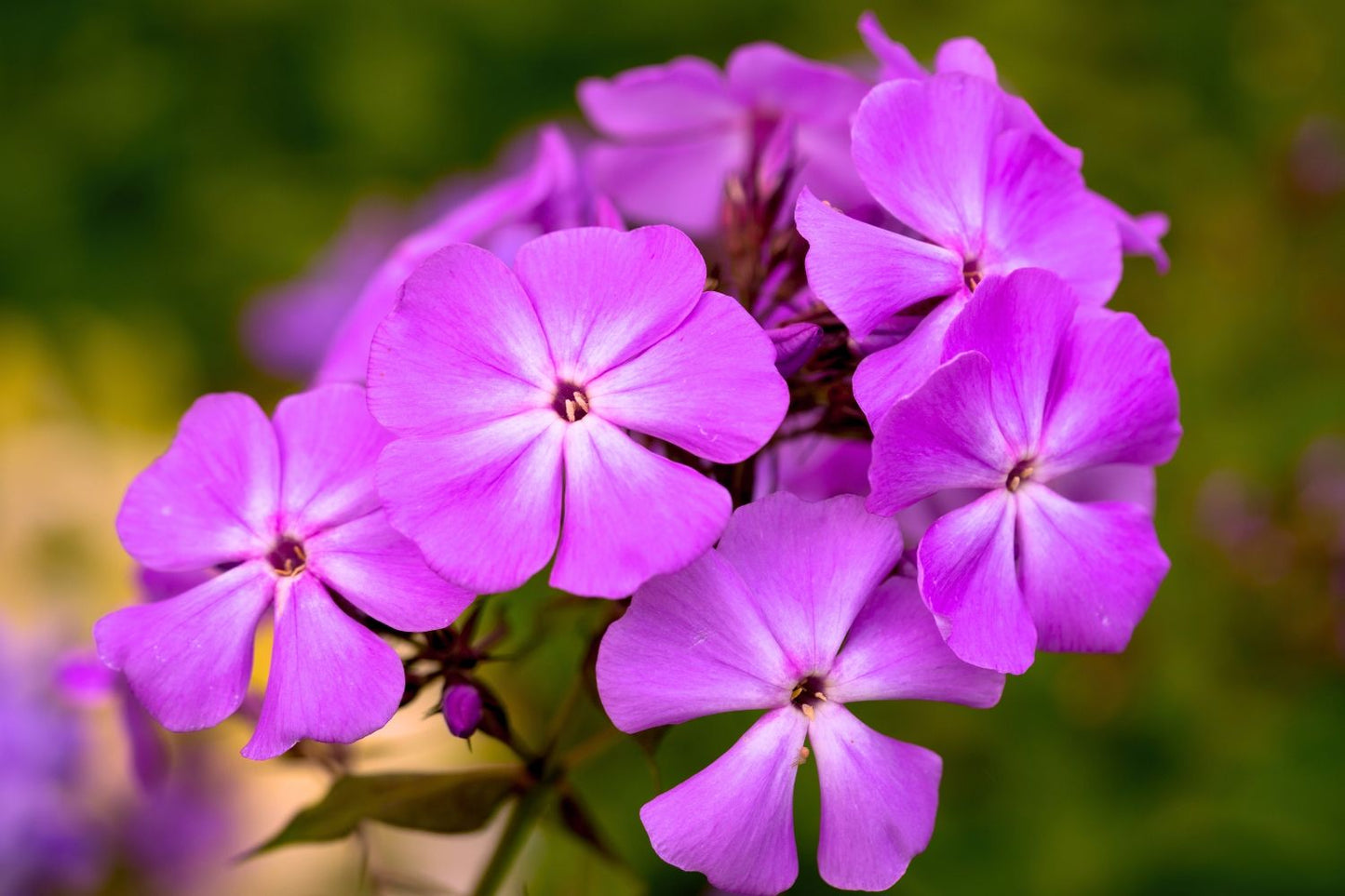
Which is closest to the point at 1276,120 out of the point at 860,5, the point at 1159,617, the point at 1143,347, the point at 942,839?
the point at 860,5

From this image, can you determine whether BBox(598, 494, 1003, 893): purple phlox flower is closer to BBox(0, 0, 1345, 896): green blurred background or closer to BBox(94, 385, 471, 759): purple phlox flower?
BBox(94, 385, 471, 759): purple phlox flower

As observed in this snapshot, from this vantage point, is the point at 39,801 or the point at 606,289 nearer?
the point at 606,289

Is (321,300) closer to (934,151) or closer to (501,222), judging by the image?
(501,222)

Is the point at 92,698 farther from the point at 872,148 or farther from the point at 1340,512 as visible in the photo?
the point at 1340,512

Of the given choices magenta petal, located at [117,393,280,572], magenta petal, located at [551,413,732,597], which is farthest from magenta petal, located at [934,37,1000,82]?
magenta petal, located at [117,393,280,572]

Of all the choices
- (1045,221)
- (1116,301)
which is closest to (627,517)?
(1045,221)

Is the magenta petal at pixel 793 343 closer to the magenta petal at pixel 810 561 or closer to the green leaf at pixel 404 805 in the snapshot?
the magenta petal at pixel 810 561

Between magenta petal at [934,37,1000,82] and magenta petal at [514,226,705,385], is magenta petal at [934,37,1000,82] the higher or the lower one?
the higher one
